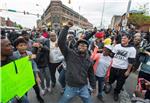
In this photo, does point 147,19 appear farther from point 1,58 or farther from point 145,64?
point 1,58

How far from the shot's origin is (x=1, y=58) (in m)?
2.75

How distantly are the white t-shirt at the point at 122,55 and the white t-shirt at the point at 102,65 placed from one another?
302 millimetres

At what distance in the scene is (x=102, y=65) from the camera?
188 inches

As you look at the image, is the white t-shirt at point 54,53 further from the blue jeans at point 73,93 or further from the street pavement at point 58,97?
the blue jeans at point 73,93

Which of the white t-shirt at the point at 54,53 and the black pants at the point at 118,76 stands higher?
the white t-shirt at the point at 54,53

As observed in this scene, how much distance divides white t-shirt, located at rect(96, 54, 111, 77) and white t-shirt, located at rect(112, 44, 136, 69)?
30 cm

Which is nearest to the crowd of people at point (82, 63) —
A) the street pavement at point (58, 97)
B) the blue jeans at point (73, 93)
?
the blue jeans at point (73, 93)

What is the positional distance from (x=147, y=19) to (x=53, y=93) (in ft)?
130

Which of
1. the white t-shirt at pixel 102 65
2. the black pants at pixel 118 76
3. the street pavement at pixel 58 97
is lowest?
the street pavement at pixel 58 97

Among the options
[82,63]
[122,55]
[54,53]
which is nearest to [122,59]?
[122,55]

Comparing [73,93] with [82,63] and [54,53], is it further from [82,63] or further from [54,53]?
[54,53]

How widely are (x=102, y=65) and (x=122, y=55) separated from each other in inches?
23.4

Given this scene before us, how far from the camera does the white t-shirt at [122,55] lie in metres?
4.81

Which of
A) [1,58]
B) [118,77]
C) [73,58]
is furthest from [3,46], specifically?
[118,77]
